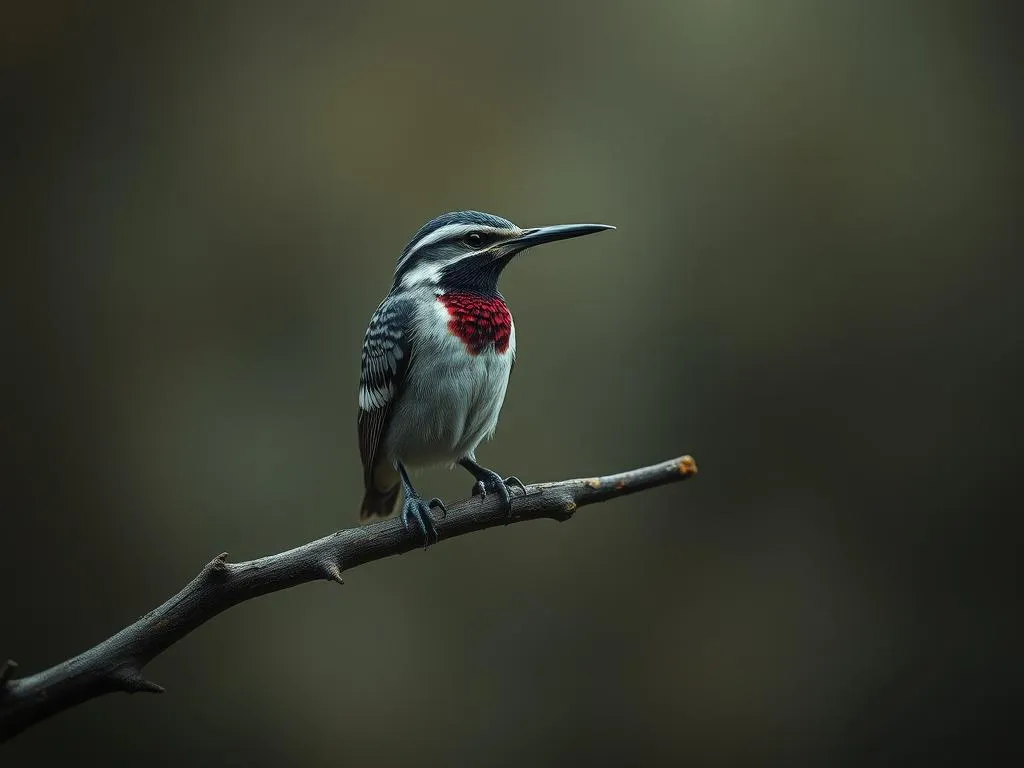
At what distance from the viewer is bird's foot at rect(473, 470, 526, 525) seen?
197 cm

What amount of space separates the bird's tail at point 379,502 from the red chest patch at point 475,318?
637 mm

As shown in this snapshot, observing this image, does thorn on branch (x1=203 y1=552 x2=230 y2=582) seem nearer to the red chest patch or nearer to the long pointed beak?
the red chest patch

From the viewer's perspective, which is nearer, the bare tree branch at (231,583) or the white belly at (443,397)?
the bare tree branch at (231,583)

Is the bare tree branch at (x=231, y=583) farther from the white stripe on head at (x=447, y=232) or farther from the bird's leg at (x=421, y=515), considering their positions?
the white stripe on head at (x=447, y=232)

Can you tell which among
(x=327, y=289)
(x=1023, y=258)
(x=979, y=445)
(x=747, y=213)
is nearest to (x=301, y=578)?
(x=327, y=289)

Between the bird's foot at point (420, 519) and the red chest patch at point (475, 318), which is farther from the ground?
the red chest patch at point (475, 318)

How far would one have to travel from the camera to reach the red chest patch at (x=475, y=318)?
6.74ft

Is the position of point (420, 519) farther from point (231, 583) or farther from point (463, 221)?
point (463, 221)

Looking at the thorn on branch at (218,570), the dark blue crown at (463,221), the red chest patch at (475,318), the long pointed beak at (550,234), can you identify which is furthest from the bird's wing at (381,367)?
the thorn on branch at (218,570)

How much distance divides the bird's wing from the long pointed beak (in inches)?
12.5

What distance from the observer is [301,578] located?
5.62 ft

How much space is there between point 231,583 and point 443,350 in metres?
0.73

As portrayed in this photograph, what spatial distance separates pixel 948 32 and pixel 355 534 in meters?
3.27

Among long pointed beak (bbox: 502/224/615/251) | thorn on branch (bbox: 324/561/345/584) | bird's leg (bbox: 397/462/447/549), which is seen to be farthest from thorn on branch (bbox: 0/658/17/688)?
long pointed beak (bbox: 502/224/615/251)
